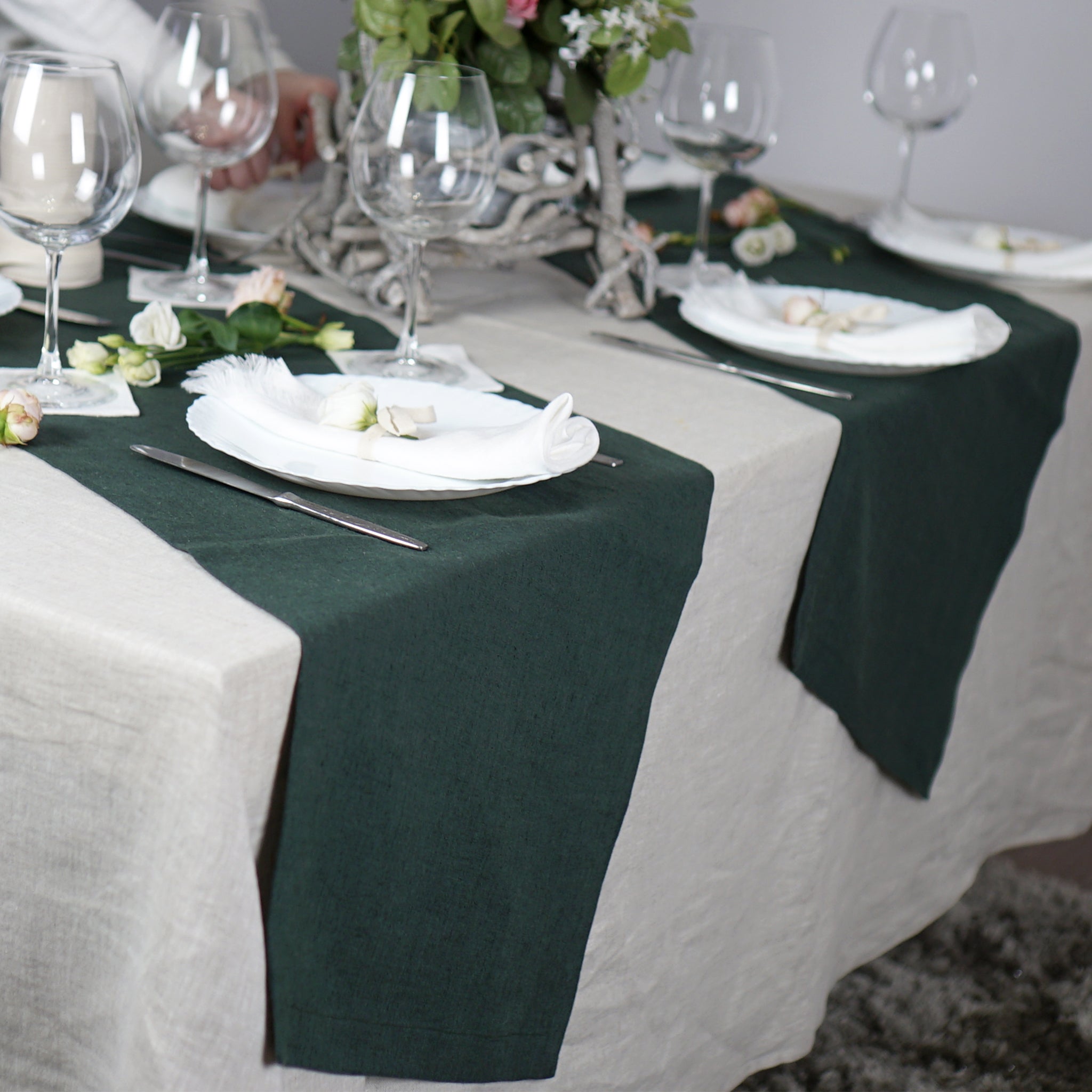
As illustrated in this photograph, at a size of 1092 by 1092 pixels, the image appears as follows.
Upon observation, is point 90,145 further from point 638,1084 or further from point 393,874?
point 638,1084

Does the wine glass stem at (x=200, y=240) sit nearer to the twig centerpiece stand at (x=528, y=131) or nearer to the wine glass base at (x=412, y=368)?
the twig centerpiece stand at (x=528, y=131)

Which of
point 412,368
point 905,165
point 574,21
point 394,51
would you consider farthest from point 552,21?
point 905,165

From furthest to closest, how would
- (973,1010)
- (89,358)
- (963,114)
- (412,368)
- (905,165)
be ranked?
(963,114) < (905,165) < (973,1010) < (412,368) < (89,358)

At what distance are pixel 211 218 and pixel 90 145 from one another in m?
0.59

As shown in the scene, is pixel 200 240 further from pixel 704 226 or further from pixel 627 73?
pixel 704 226

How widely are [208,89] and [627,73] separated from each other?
360 millimetres

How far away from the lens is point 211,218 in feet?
4.29

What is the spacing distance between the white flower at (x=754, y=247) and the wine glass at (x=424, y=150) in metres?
0.61

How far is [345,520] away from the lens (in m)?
0.67

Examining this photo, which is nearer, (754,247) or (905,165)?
(754,247)

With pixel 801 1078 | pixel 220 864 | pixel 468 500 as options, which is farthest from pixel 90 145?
pixel 801 1078

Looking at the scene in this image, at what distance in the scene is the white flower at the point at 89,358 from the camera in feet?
2.79

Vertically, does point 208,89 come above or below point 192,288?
above

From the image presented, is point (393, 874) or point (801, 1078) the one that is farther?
point (801, 1078)
